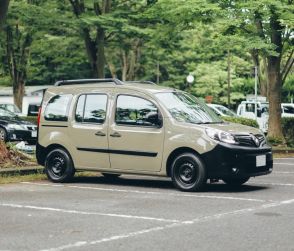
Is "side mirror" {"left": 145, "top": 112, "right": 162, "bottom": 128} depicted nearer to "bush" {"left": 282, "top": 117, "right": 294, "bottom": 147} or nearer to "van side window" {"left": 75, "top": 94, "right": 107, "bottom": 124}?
"van side window" {"left": 75, "top": 94, "right": 107, "bottom": 124}

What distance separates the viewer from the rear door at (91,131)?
36.5 feet

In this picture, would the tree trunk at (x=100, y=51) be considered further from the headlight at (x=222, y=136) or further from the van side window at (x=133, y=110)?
the headlight at (x=222, y=136)

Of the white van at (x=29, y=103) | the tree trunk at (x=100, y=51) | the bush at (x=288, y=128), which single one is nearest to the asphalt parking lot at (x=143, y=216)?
the bush at (x=288, y=128)

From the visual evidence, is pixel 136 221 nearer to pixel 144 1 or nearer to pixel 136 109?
pixel 136 109

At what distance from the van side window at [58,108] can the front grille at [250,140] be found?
319cm

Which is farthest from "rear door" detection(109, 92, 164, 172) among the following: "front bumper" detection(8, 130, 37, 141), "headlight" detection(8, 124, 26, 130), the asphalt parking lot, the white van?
the white van

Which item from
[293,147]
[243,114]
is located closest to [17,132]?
[293,147]

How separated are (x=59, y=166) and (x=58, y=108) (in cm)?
103

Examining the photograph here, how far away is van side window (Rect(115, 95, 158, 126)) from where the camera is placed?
35.0ft

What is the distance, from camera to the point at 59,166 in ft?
38.1

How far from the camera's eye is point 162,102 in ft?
34.9

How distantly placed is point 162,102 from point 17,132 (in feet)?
38.0

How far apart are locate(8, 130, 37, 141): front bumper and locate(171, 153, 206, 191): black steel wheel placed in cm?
1158

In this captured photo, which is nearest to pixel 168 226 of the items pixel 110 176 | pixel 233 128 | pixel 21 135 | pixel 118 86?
pixel 233 128
